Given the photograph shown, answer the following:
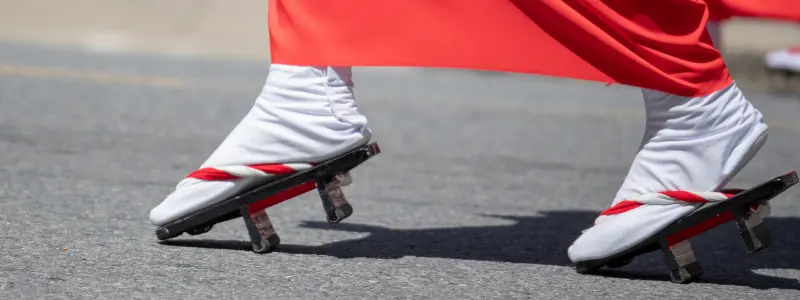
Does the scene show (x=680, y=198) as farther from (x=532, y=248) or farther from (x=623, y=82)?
(x=532, y=248)

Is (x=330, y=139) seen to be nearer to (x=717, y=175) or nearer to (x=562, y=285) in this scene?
(x=562, y=285)

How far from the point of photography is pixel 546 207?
13.1ft

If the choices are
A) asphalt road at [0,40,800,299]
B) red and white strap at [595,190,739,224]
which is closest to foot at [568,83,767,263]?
red and white strap at [595,190,739,224]

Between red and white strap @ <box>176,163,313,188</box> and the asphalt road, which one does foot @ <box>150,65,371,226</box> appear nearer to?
red and white strap @ <box>176,163,313,188</box>

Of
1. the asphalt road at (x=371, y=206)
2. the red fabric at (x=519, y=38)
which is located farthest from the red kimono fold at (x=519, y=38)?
the asphalt road at (x=371, y=206)

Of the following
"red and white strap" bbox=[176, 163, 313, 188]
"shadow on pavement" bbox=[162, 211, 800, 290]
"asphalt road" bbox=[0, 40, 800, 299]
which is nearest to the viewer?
"asphalt road" bbox=[0, 40, 800, 299]

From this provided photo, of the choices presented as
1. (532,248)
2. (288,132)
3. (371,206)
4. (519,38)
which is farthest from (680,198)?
(371,206)

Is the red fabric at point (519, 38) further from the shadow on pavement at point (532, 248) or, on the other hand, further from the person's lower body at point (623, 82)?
the shadow on pavement at point (532, 248)

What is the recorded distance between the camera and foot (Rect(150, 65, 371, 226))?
8.86ft

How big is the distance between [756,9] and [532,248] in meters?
0.78

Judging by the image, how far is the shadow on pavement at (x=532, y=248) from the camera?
2922mm

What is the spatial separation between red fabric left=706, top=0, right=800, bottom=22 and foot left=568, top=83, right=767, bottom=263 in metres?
0.20

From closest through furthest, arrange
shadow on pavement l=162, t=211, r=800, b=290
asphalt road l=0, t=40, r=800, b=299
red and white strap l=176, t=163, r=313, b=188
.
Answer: asphalt road l=0, t=40, r=800, b=299 → red and white strap l=176, t=163, r=313, b=188 → shadow on pavement l=162, t=211, r=800, b=290

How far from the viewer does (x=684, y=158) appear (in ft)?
8.64
